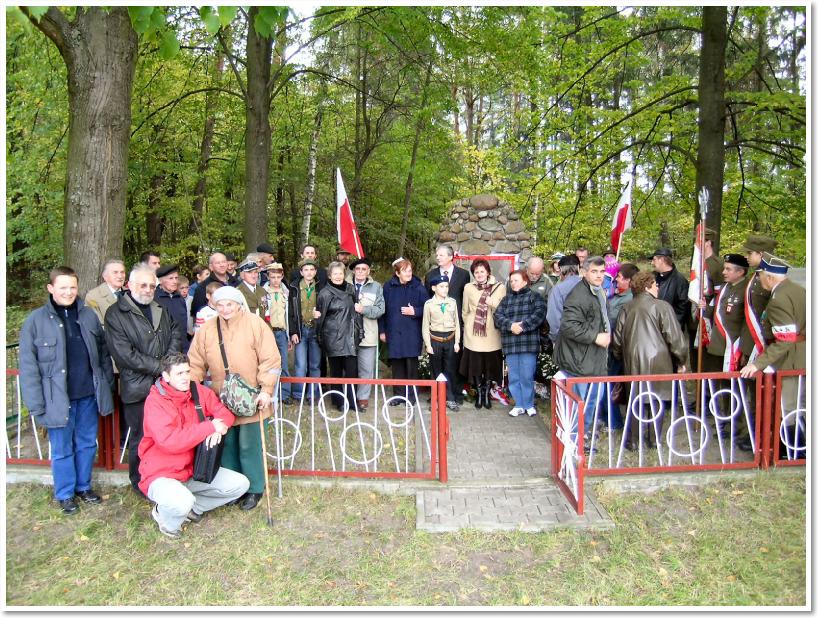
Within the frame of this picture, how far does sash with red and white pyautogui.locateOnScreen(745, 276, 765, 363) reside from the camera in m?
5.55

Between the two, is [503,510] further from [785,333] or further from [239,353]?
[785,333]

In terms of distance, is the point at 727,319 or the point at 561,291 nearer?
the point at 727,319

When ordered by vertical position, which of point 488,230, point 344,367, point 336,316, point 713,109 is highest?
point 713,109

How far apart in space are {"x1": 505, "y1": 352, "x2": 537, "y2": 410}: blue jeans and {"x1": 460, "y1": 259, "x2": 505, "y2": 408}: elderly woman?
27 cm

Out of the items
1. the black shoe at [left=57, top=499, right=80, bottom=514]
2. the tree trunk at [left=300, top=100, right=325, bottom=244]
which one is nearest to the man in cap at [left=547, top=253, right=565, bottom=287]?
the black shoe at [left=57, top=499, right=80, bottom=514]

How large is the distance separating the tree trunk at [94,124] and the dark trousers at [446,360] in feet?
12.5

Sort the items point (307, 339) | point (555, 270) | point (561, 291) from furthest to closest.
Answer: point (555, 270) → point (307, 339) → point (561, 291)

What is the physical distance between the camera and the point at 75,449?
5102mm

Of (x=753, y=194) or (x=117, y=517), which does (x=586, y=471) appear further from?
(x=753, y=194)

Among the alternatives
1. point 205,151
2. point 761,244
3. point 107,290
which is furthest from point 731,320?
point 205,151

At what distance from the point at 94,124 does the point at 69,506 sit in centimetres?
372

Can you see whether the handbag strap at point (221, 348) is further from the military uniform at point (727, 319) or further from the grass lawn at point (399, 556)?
the military uniform at point (727, 319)

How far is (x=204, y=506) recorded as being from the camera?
4828mm

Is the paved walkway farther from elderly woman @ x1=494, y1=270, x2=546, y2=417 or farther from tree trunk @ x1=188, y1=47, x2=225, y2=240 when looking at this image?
tree trunk @ x1=188, y1=47, x2=225, y2=240
